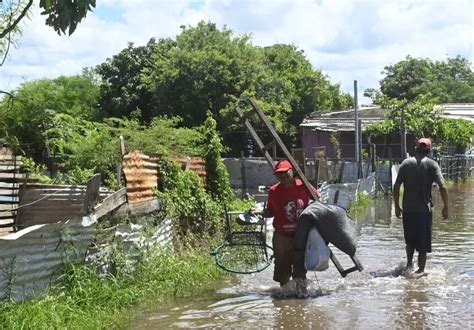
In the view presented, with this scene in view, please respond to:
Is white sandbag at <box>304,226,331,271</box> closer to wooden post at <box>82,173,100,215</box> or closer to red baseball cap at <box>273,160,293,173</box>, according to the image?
red baseball cap at <box>273,160,293,173</box>

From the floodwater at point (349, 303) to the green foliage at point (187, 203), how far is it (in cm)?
147

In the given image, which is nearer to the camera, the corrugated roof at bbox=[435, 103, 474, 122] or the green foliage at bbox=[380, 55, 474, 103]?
the corrugated roof at bbox=[435, 103, 474, 122]

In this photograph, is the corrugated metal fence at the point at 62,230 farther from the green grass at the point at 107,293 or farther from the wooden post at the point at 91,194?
the green grass at the point at 107,293

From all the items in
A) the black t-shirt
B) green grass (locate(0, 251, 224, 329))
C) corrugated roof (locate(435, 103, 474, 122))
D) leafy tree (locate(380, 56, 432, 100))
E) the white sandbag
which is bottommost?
green grass (locate(0, 251, 224, 329))

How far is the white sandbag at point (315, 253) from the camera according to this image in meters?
8.99

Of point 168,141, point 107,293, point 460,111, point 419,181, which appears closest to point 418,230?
point 419,181

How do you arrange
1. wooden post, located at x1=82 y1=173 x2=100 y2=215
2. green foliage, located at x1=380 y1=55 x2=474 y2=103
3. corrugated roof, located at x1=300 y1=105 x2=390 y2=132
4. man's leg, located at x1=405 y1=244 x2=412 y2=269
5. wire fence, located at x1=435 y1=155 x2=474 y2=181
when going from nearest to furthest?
A: 1. wooden post, located at x1=82 y1=173 x2=100 y2=215
2. man's leg, located at x1=405 y1=244 x2=412 y2=269
3. wire fence, located at x1=435 y1=155 x2=474 y2=181
4. corrugated roof, located at x1=300 y1=105 x2=390 y2=132
5. green foliage, located at x1=380 y1=55 x2=474 y2=103

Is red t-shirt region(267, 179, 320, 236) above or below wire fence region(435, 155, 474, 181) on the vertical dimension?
above

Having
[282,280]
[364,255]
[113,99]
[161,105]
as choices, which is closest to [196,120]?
[161,105]

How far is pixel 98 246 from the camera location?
9.05m

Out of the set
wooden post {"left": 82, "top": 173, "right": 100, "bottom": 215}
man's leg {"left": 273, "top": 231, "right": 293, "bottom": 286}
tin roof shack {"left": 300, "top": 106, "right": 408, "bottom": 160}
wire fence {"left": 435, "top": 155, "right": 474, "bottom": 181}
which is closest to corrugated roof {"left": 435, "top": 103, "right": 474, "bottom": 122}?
tin roof shack {"left": 300, "top": 106, "right": 408, "bottom": 160}

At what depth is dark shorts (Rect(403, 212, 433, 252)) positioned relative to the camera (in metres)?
10.4

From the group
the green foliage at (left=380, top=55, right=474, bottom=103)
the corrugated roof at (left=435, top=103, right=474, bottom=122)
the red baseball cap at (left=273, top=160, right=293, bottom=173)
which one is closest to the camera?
the red baseball cap at (left=273, top=160, right=293, bottom=173)

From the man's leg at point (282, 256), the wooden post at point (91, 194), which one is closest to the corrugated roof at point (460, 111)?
the man's leg at point (282, 256)
